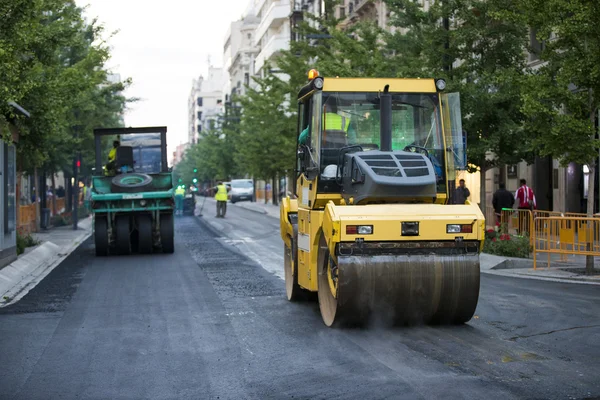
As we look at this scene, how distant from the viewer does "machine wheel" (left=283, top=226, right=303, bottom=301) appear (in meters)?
13.3

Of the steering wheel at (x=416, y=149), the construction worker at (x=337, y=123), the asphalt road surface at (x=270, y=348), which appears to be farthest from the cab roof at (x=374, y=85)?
the asphalt road surface at (x=270, y=348)

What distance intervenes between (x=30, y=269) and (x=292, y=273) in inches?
352

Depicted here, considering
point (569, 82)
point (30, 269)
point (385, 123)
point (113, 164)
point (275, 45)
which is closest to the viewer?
point (385, 123)

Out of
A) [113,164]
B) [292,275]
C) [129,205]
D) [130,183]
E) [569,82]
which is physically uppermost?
[569,82]

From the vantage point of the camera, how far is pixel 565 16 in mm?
18719

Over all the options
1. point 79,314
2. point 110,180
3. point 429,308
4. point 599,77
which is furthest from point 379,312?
point 110,180

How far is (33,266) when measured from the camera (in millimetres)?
21297

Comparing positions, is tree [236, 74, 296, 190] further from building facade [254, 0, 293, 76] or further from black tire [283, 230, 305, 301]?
black tire [283, 230, 305, 301]

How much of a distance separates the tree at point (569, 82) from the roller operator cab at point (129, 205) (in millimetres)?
9467

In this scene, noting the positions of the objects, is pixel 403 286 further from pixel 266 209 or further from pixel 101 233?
pixel 266 209

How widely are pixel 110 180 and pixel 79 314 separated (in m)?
11.7

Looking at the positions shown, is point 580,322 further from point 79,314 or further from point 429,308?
point 79,314

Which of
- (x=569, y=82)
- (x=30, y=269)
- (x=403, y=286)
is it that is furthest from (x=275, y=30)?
(x=403, y=286)

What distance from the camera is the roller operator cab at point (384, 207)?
10617 millimetres
